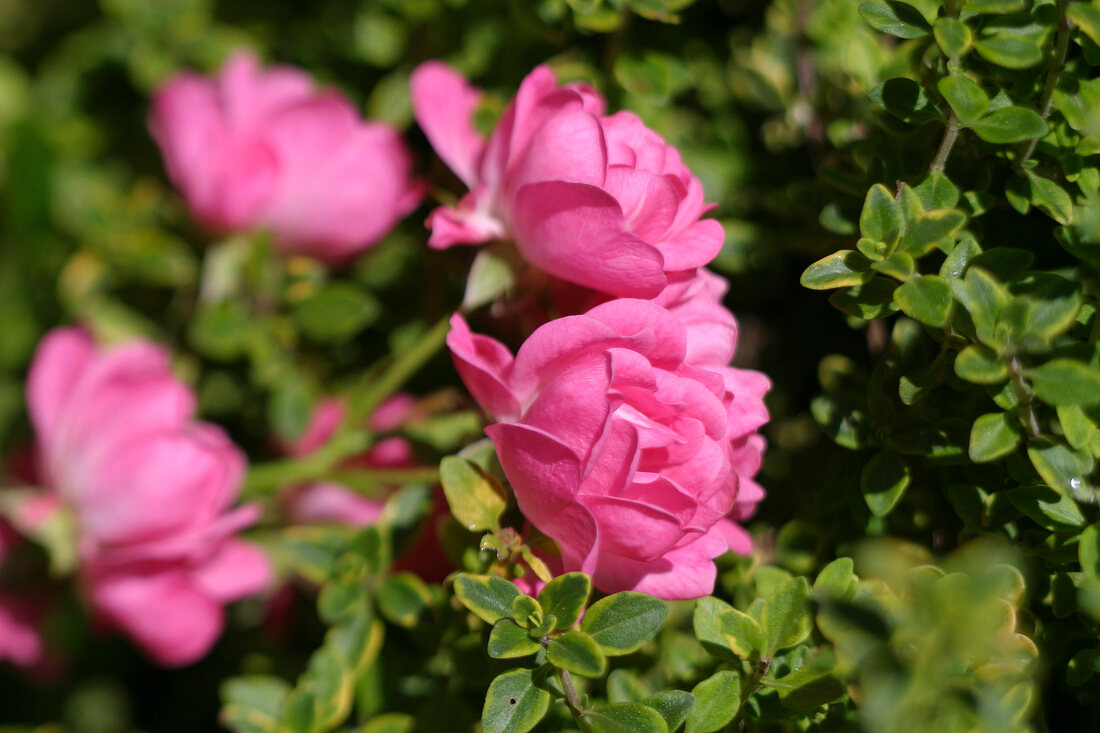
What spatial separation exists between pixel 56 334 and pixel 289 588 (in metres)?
0.33

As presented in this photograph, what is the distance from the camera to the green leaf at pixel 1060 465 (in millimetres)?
488

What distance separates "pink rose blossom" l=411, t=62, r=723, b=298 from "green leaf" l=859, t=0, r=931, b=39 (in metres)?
0.14

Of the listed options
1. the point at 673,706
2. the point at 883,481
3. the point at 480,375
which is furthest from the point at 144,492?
the point at 883,481

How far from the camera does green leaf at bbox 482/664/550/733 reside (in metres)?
0.49

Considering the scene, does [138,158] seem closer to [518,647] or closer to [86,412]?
[86,412]

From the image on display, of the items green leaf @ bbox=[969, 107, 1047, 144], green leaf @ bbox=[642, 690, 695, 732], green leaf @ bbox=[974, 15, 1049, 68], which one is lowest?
green leaf @ bbox=[642, 690, 695, 732]

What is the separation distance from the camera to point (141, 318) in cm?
100

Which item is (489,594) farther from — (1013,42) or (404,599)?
(1013,42)

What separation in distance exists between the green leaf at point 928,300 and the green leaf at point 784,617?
0.55 feet

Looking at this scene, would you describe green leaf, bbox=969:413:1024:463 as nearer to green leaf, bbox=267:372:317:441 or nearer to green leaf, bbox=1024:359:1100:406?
green leaf, bbox=1024:359:1100:406

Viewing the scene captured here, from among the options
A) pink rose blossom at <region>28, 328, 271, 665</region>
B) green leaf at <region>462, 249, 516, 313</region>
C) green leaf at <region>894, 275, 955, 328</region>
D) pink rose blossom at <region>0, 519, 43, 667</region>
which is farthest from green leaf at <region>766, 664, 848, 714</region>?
pink rose blossom at <region>0, 519, 43, 667</region>

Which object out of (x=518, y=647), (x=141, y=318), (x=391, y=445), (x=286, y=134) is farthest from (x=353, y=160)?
(x=518, y=647)

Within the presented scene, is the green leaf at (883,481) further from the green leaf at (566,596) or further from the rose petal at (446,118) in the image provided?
the rose petal at (446,118)

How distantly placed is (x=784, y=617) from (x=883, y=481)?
0.39 feet
